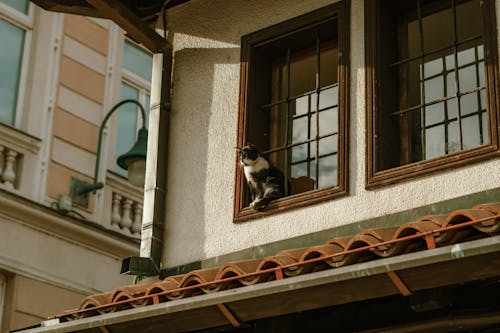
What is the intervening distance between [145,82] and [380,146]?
917cm

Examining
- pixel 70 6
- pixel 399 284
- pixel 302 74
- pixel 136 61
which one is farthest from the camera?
pixel 136 61

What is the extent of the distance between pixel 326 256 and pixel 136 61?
10.7 metres

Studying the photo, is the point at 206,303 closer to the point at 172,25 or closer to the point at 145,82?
the point at 172,25

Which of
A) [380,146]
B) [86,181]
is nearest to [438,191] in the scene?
[380,146]

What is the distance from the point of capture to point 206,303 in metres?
9.07

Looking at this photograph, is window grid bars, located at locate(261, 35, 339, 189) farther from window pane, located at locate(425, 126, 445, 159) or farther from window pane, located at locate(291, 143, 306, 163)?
window pane, located at locate(425, 126, 445, 159)

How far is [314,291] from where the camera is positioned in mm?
8703

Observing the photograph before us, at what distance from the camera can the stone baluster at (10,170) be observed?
15.7 meters

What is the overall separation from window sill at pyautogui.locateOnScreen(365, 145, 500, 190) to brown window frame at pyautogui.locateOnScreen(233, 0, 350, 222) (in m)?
0.33

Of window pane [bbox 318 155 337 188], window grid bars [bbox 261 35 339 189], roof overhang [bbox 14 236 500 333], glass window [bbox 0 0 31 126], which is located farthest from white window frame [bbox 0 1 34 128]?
roof overhang [bbox 14 236 500 333]

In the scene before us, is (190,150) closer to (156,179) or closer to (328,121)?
(156,179)

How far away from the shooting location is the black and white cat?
10.6 m

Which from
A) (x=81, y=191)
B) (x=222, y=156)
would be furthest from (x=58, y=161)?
(x=222, y=156)

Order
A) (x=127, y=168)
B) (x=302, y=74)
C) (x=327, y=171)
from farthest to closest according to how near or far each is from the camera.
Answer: (x=127, y=168) < (x=302, y=74) < (x=327, y=171)
